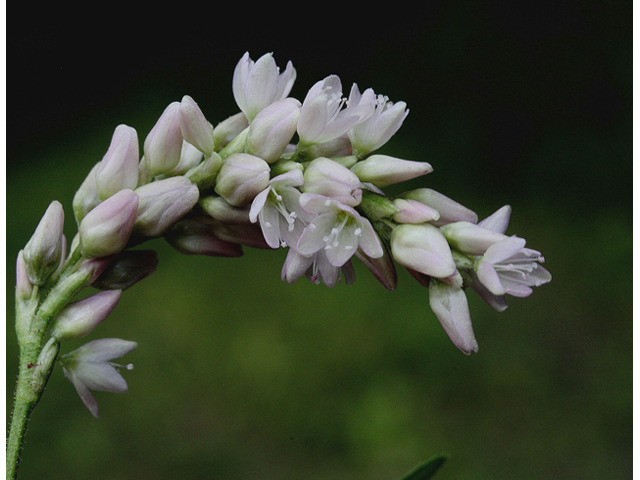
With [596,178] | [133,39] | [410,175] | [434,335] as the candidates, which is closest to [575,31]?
[596,178]

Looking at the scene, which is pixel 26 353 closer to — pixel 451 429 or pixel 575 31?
pixel 451 429

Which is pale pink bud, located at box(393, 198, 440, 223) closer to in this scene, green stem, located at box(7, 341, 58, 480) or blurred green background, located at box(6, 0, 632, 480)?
green stem, located at box(7, 341, 58, 480)

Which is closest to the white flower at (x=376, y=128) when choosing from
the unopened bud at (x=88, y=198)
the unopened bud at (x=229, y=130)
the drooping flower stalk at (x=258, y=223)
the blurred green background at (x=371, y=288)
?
the drooping flower stalk at (x=258, y=223)

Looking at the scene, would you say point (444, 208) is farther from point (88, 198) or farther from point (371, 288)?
point (371, 288)

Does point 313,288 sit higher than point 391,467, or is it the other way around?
point 313,288

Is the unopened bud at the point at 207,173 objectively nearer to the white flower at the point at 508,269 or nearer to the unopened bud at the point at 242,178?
the unopened bud at the point at 242,178

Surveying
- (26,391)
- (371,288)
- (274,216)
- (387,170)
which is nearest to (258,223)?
(274,216)
